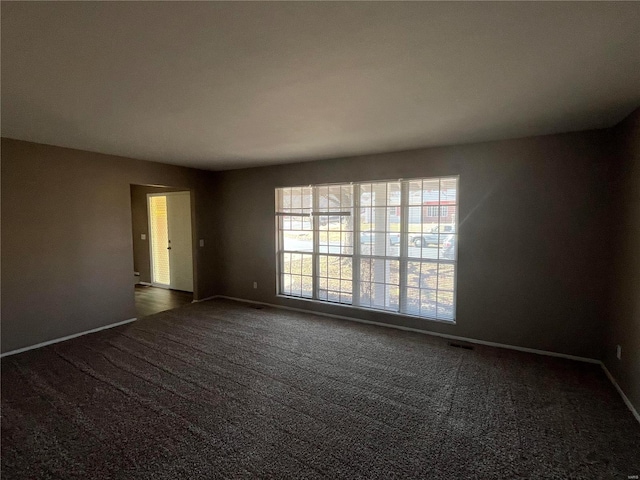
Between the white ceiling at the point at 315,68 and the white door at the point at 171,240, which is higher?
the white ceiling at the point at 315,68

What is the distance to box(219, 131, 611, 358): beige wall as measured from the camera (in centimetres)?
312

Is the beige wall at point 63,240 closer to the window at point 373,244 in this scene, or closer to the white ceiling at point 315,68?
the white ceiling at point 315,68

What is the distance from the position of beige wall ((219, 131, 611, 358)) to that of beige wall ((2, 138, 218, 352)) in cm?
365

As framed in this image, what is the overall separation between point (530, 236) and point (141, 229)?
7.56 meters

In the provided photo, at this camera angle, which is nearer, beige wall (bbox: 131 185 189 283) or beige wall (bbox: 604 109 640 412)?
beige wall (bbox: 604 109 640 412)

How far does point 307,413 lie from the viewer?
2.35m

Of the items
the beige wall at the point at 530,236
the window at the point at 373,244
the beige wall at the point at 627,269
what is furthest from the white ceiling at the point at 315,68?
the window at the point at 373,244

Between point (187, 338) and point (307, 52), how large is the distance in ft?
11.7

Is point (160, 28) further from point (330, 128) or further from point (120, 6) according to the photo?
point (330, 128)

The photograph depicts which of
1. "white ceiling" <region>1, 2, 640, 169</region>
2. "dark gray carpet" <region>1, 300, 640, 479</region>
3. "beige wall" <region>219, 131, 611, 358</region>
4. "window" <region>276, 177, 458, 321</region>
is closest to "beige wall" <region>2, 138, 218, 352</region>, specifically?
"dark gray carpet" <region>1, 300, 640, 479</region>

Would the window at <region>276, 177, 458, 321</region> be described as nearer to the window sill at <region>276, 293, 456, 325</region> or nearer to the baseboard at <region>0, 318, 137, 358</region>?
the window sill at <region>276, 293, 456, 325</region>

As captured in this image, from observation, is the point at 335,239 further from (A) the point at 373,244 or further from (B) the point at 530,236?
(B) the point at 530,236

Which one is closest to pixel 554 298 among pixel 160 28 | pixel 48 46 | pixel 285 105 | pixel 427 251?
pixel 427 251

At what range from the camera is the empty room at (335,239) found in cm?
157
